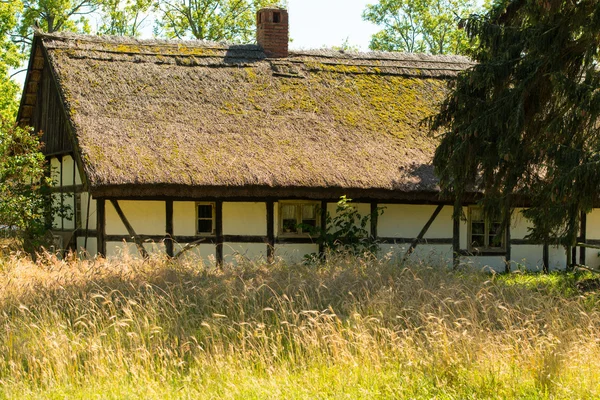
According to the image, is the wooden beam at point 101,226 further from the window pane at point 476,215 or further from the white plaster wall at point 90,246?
the window pane at point 476,215

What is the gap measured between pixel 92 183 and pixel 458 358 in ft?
24.4

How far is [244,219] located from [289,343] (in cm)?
697

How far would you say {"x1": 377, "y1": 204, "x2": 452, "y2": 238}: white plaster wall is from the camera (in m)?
14.2

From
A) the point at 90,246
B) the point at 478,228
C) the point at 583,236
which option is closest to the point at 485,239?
the point at 478,228

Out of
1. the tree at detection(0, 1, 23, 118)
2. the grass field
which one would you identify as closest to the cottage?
the grass field

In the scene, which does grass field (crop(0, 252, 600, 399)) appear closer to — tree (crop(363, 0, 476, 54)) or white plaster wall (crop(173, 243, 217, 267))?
white plaster wall (crop(173, 243, 217, 267))

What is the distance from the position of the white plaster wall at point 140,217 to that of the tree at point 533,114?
4984 mm

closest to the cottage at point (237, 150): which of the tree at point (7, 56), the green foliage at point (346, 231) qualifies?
the green foliage at point (346, 231)

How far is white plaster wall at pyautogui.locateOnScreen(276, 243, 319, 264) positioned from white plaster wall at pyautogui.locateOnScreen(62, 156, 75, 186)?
4.45m

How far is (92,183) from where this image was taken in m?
11.8

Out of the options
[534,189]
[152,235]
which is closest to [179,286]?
[152,235]

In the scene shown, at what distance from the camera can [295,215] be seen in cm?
1400

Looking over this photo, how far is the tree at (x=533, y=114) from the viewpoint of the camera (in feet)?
32.2

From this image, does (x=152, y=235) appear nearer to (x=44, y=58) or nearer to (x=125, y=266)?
(x=125, y=266)
